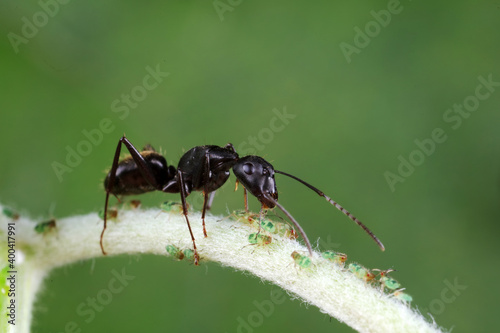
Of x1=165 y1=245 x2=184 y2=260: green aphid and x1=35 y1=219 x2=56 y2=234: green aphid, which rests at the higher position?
x1=165 y1=245 x2=184 y2=260: green aphid

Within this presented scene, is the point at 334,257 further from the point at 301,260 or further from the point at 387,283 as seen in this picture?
the point at 387,283

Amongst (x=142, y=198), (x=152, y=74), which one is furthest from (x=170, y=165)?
(x=152, y=74)

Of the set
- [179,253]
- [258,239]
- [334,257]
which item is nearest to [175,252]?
[179,253]

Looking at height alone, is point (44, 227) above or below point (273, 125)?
below

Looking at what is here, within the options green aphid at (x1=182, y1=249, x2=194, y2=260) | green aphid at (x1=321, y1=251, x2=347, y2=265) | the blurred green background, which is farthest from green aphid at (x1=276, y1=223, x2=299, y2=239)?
the blurred green background

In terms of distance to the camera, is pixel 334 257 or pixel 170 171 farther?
pixel 170 171

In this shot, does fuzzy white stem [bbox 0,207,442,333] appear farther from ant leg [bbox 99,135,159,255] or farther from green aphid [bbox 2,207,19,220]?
ant leg [bbox 99,135,159,255]

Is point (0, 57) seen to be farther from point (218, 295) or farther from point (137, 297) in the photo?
point (218, 295)
